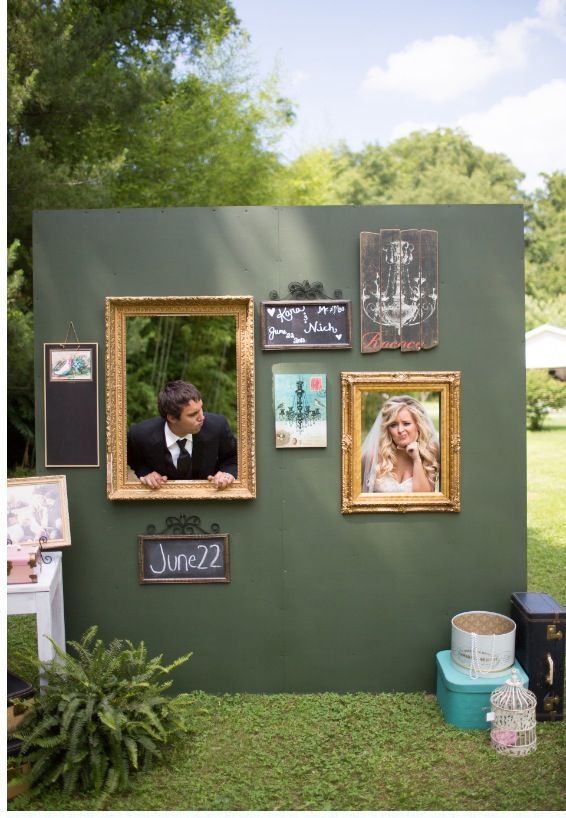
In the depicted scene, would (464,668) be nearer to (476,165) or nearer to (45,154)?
(45,154)

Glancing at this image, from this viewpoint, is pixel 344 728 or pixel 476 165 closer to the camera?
pixel 344 728

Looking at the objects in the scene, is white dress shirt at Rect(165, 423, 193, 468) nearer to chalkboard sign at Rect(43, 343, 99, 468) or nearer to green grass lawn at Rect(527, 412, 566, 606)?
chalkboard sign at Rect(43, 343, 99, 468)

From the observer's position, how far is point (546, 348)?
36.9 feet

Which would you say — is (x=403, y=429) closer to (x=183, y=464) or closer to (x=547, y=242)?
(x=183, y=464)

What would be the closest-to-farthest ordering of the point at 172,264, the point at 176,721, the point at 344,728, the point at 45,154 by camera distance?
1. the point at 176,721
2. the point at 344,728
3. the point at 172,264
4. the point at 45,154

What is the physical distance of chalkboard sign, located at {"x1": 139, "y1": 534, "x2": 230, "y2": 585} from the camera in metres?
3.46

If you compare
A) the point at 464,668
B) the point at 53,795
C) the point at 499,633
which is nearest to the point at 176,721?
the point at 53,795

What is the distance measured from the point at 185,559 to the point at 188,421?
0.68m

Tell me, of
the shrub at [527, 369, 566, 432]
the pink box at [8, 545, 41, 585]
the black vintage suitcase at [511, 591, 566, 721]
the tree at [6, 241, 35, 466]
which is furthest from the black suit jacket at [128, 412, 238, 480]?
the shrub at [527, 369, 566, 432]

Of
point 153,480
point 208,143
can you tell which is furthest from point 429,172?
point 153,480

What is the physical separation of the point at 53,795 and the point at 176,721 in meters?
0.53

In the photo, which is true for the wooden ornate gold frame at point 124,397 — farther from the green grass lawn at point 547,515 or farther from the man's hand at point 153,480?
the green grass lawn at point 547,515

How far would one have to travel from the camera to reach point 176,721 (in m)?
2.97

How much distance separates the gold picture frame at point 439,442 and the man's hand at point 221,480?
1.82 ft
